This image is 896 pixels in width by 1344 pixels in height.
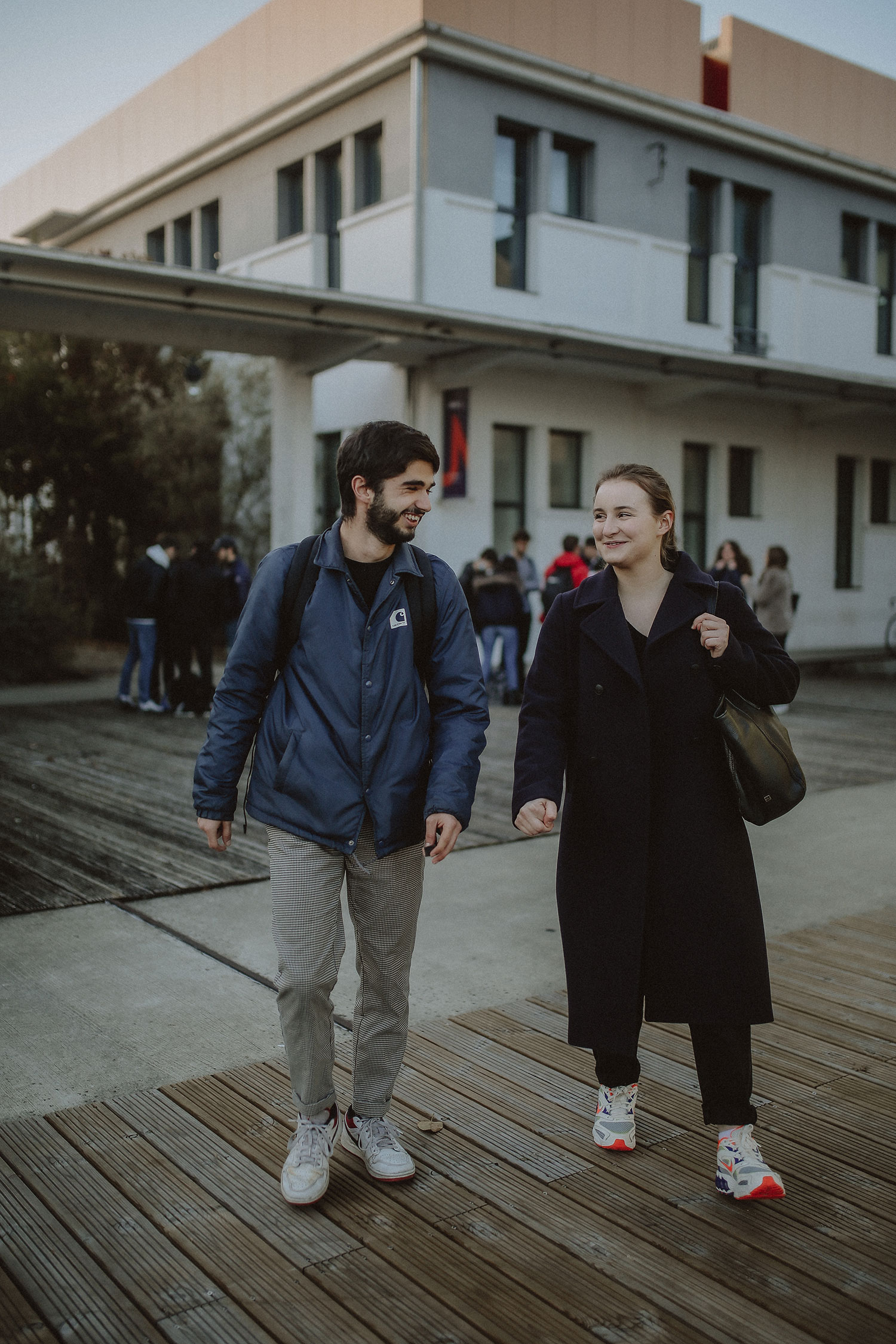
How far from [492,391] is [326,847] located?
13.8m

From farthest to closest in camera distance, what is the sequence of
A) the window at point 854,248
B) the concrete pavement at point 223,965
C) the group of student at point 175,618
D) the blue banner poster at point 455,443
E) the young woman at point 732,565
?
1. the window at point 854,248
2. the blue banner poster at point 455,443
3. the young woman at point 732,565
4. the group of student at point 175,618
5. the concrete pavement at point 223,965

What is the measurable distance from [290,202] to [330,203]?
1.14 metres

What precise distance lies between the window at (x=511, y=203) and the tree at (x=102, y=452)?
557cm

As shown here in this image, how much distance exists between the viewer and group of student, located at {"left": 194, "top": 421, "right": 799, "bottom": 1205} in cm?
302

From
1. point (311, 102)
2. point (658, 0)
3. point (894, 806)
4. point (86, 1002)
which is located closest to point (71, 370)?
point (311, 102)

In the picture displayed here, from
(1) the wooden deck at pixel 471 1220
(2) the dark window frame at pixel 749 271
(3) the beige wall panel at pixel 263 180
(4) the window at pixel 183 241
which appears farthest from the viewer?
(4) the window at pixel 183 241

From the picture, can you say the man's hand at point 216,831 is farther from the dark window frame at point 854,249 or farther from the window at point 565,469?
the dark window frame at point 854,249

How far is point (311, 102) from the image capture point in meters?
16.9

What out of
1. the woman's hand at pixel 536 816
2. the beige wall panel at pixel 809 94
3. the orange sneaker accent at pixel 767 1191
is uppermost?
the beige wall panel at pixel 809 94

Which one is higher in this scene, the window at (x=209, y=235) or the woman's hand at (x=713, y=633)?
the window at (x=209, y=235)

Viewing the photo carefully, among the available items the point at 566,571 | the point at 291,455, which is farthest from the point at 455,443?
the point at 566,571

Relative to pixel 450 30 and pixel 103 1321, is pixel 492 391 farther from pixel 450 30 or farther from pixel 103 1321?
pixel 103 1321

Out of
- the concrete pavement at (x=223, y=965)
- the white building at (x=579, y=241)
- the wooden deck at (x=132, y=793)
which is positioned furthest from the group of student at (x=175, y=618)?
the concrete pavement at (x=223, y=965)

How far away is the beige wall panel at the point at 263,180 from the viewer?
15.7 metres
